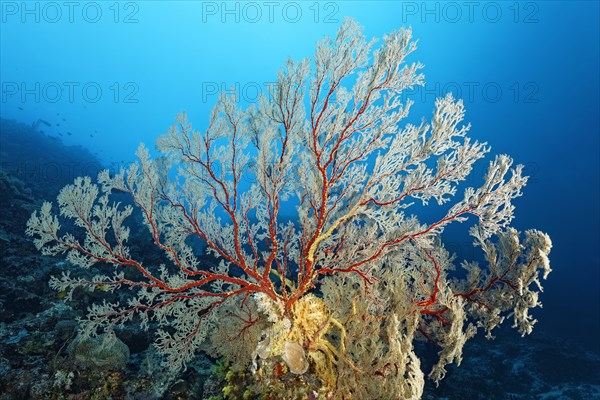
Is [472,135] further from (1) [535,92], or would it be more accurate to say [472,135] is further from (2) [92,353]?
(2) [92,353]

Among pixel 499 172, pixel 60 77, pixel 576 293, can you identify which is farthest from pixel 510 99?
pixel 60 77

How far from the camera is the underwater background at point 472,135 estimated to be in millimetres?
6051

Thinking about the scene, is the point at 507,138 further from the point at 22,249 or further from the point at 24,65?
the point at 24,65

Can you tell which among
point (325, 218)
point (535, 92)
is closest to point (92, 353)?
point (325, 218)

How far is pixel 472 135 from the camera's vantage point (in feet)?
143

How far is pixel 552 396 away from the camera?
11836 millimetres

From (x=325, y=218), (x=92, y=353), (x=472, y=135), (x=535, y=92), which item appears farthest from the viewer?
(x=472, y=135)

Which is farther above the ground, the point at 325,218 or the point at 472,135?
the point at 472,135

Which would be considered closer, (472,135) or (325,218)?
(325,218)

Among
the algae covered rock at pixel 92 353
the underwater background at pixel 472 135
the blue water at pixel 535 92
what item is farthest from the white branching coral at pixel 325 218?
the blue water at pixel 535 92

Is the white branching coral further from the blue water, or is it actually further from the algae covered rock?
the blue water

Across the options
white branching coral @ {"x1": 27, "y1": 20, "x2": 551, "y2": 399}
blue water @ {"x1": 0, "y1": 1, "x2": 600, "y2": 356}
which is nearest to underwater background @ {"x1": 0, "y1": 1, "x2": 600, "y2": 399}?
blue water @ {"x1": 0, "y1": 1, "x2": 600, "y2": 356}

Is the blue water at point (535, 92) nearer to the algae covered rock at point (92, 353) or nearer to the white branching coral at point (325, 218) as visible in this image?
the white branching coral at point (325, 218)

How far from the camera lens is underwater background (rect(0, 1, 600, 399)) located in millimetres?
6051
